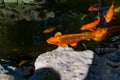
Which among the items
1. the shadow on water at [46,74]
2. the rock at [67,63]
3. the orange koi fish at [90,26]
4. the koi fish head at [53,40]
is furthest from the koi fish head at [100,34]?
the shadow on water at [46,74]

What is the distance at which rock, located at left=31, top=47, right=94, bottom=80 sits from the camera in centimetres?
518

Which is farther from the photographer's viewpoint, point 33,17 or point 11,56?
point 33,17

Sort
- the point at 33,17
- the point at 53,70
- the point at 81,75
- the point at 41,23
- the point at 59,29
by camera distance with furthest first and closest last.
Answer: the point at 33,17, the point at 41,23, the point at 59,29, the point at 53,70, the point at 81,75

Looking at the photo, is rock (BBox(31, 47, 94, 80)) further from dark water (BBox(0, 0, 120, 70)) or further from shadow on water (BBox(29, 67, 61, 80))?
dark water (BBox(0, 0, 120, 70))

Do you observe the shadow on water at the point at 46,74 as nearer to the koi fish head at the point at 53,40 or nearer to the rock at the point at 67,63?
the rock at the point at 67,63

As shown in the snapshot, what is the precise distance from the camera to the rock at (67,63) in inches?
204

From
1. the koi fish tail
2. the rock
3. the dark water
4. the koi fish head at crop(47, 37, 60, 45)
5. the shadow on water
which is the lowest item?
the dark water

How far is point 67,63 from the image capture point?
551 centimetres

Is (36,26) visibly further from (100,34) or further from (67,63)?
(67,63)

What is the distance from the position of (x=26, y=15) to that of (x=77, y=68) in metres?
6.01

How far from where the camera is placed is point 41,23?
999cm

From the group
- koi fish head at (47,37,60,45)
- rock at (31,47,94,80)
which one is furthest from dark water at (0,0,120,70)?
rock at (31,47,94,80)

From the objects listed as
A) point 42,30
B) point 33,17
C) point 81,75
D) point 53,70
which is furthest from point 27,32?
point 81,75

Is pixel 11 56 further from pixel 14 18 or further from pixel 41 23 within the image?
pixel 14 18
